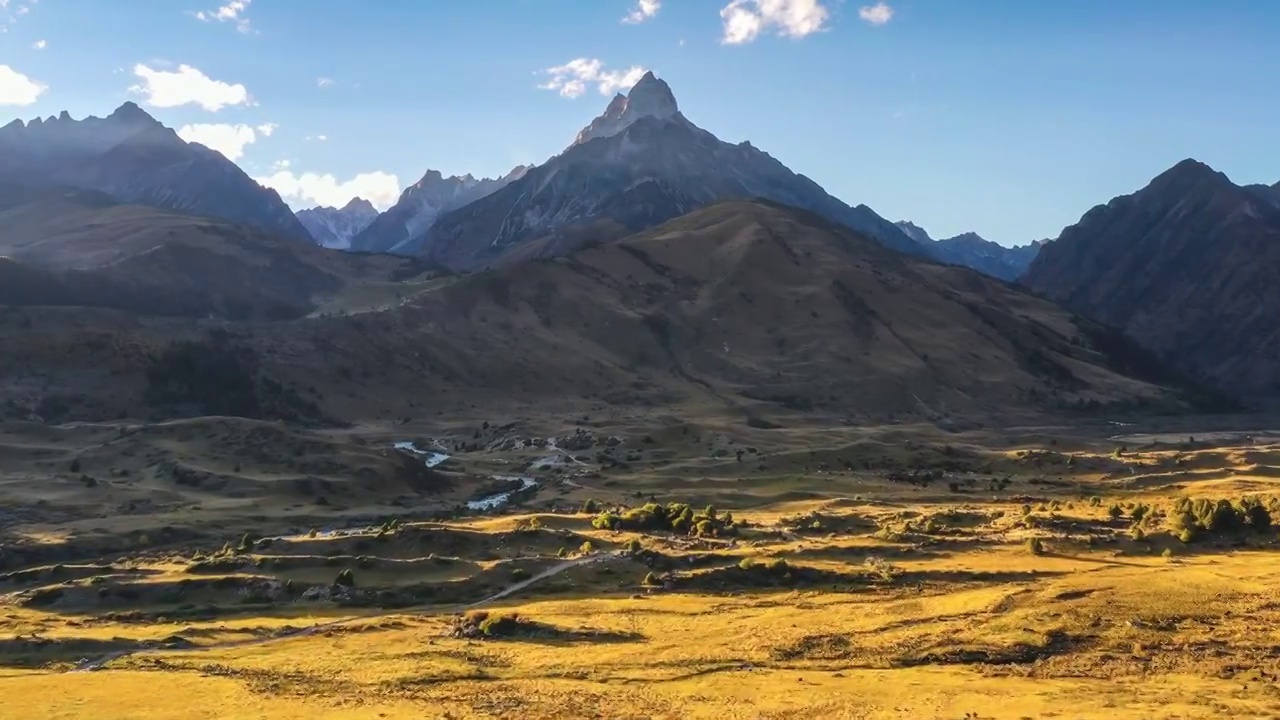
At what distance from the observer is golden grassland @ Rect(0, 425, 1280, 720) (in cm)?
4491

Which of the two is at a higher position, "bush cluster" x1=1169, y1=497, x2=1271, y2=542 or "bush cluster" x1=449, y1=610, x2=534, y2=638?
"bush cluster" x1=1169, y1=497, x2=1271, y2=542

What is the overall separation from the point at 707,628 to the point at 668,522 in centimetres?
3273

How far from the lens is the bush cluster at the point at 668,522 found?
88562mm

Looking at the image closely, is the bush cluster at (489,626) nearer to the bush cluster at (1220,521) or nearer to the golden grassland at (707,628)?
the golden grassland at (707,628)

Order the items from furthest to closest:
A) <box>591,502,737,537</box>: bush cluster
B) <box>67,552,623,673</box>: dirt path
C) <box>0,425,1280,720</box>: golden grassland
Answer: <box>591,502,737,537</box>: bush cluster
<box>67,552,623,673</box>: dirt path
<box>0,425,1280,720</box>: golden grassland

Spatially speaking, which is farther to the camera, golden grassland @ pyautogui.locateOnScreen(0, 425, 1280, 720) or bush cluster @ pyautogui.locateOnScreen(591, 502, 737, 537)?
bush cluster @ pyautogui.locateOnScreen(591, 502, 737, 537)

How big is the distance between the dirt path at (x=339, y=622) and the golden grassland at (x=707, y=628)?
0.95 ft

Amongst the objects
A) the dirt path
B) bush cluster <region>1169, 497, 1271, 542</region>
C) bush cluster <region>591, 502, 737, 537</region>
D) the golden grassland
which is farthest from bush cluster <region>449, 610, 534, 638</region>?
bush cluster <region>1169, 497, 1271, 542</region>

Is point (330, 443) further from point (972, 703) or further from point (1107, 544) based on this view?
point (972, 703)

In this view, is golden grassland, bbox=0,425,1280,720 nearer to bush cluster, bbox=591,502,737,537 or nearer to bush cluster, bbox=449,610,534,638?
bush cluster, bbox=449,610,534,638

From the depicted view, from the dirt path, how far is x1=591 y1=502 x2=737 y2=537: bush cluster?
12007 millimetres

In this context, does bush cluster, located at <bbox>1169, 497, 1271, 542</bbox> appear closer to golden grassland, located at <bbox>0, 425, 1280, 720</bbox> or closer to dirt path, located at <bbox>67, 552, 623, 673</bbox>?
golden grassland, located at <bbox>0, 425, 1280, 720</bbox>

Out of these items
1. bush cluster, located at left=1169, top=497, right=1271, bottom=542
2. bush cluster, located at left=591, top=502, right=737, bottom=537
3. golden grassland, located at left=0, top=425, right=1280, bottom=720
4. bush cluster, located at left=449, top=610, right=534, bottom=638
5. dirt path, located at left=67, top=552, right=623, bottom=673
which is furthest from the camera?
bush cluster, located at left=591, top=502, right=737, bottom=537

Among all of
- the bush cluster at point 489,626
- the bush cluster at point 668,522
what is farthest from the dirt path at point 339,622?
the bush cluster at point 668,522
